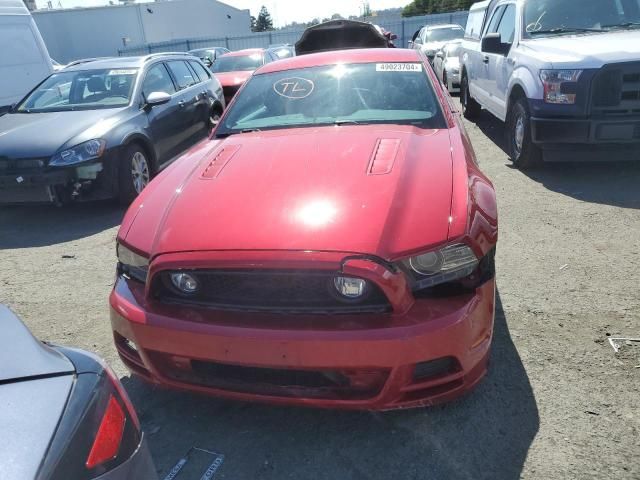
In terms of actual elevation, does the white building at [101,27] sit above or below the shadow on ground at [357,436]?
above

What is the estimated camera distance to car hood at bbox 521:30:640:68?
201 inches

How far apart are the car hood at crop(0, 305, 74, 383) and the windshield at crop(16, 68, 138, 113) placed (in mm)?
5148

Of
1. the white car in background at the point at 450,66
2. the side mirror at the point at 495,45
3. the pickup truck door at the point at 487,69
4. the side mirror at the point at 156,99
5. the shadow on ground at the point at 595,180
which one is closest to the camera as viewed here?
the shadow on ground at the point at 595,180

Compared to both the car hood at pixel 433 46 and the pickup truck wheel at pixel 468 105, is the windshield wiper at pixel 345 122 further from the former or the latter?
the car hood at pixel 433 46

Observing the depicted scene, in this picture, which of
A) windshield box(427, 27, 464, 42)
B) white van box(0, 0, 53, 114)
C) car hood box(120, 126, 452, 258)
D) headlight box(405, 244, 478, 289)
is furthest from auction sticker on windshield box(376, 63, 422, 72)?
windshield box(427, 27, 464, 42)

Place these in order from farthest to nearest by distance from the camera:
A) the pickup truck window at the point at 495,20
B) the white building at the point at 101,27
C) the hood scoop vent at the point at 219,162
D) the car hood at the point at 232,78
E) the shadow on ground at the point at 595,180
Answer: the white building at the point at 101,27, the car hood at the point at 232,78, the pickup truck window at the point at 495,20, the shadow on ground at the point at 595,180, the hood scoop vent at the point at 219,162

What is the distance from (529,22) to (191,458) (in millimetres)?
6366

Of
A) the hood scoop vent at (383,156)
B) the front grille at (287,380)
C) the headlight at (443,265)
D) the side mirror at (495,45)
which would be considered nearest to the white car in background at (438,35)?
the side mirror at (495,45)

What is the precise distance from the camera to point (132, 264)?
244cm

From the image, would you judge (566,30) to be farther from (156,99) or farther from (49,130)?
(49,130)

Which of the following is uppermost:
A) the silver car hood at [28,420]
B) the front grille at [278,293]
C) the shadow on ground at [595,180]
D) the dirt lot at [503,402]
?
the silver car hood at [28,420]

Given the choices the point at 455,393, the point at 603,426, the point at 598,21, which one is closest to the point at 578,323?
the point at 603,426

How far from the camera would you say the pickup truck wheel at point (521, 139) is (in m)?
5.88

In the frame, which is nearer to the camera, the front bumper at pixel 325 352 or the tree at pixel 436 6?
the front bumper at pixel 325 352
